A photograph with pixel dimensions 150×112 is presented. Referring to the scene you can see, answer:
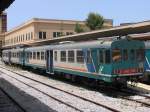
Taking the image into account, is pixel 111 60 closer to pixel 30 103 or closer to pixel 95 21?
pixel 30 103

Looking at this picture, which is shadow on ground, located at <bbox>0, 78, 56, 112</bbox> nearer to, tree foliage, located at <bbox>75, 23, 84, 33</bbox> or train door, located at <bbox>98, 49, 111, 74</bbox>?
train door, located at <bbox>98, 49, 111, 74</bbox>

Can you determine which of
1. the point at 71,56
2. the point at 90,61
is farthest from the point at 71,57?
the point at 90,61

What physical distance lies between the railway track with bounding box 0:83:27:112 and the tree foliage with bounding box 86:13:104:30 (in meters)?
63.4

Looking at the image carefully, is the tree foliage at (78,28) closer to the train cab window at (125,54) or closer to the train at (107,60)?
the train at (107,60)

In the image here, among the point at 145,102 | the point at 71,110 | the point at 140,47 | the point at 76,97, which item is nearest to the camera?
the point at 71,110

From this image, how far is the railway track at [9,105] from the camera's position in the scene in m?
14.4

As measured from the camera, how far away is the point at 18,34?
288ft

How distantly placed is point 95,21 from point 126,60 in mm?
63683

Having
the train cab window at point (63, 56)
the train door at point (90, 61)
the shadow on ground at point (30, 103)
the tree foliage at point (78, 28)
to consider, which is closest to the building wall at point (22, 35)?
the tree foliage at point (78, 28)

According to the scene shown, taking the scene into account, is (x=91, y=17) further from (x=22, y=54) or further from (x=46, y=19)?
(x=22, y=54)

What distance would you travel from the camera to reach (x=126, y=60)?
60.9ft

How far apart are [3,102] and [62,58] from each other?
29.1ft

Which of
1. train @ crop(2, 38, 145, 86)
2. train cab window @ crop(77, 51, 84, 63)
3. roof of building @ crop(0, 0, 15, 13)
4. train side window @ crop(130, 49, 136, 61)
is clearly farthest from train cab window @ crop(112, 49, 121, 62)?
roof of building @ crop(0, 0, 15, 13)

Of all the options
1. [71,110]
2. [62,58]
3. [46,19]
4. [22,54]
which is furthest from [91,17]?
[71,110]
